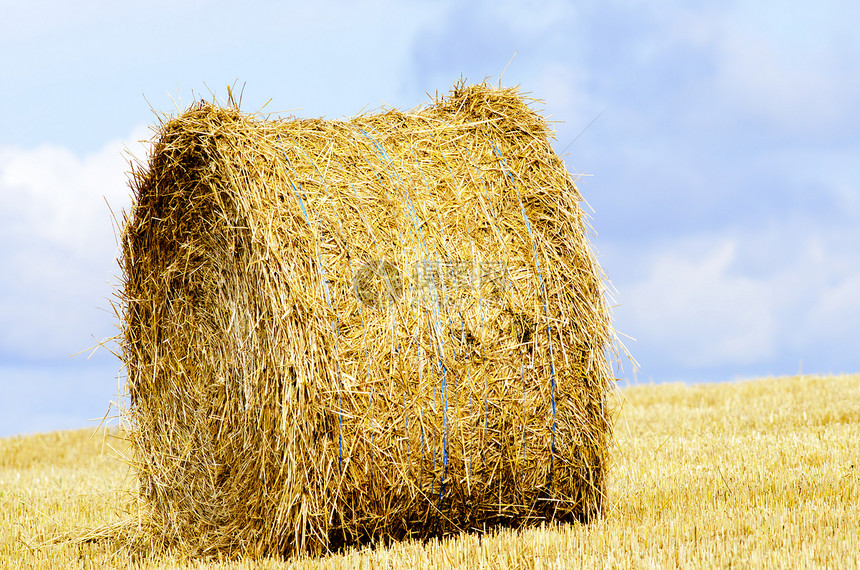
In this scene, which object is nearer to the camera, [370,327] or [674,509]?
[370,327]

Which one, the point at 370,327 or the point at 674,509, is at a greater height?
the point at 370,327

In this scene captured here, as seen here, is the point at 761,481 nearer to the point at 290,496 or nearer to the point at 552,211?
the point at 552,211

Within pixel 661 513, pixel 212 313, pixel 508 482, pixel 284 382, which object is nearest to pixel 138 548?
pixel 212 313

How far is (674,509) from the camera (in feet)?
20.1

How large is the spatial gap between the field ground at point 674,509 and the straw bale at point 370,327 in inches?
12.5

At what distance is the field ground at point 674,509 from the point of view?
493 centimetres

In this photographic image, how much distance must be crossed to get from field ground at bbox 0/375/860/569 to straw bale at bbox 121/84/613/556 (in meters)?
0.32

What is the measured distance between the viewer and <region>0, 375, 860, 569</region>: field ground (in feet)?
16.2

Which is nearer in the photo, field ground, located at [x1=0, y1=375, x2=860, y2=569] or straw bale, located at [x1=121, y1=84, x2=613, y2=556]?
field ground, located at [x1=0, y1=375, x2=860, y2=569]

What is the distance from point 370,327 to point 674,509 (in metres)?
2.55

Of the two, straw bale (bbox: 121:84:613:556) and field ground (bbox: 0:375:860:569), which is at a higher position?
straw bale (bbox: 121:84:613:556)

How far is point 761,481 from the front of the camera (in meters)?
6.94

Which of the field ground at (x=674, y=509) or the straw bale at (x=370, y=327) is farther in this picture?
the straw bale at (x=370, y=327)

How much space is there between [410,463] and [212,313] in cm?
184
